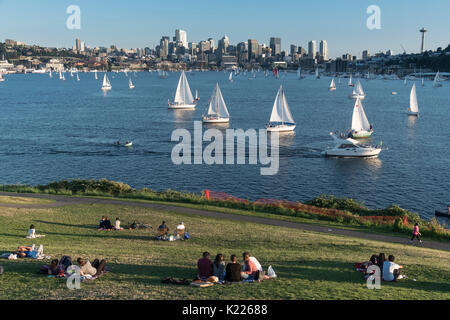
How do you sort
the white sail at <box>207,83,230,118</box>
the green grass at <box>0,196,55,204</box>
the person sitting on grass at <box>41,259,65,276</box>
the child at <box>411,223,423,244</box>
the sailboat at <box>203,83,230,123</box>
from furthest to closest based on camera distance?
the white sail at <box>207,83,230,118</box>
the sailboat at <box>203,83,230,123</box>
the green grass at <box>0,196,55,204</box>
the child at <box>411,223,423,244</box>
the person sitting on grass at <box>41,259,65,276</box>

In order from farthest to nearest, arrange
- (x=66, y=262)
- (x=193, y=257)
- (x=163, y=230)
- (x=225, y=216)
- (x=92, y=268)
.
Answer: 1. (x=225, y=216)
2. (x=163, y=230)
3. (x=193, y=257)
4. (x=66, y=262)
5. (x=92, y=268)

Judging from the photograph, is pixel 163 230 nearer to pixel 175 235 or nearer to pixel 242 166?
pixel 175 235

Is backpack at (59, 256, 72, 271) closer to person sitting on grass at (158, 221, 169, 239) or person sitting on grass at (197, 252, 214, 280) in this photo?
person sitting on grass at (197, 252, 214, 280)

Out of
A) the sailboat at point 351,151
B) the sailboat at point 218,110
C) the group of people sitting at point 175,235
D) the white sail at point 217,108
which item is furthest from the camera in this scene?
the white sail at point 217,108

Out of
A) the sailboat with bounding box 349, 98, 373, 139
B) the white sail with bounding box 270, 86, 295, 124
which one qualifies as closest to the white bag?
the sailboat with bounding box 349, 98, 373, 139

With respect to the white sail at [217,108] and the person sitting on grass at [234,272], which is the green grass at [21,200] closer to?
the person sitting on grass at [234,272]

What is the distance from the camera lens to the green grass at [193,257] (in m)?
13.3

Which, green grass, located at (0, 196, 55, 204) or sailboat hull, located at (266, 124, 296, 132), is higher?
sailboat hull, located at (266, 124, 296, 132)

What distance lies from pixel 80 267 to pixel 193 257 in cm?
490

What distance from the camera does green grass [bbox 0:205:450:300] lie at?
43.7 ft

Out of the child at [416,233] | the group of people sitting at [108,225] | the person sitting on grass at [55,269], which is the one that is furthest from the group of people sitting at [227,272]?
the child at [416,233]

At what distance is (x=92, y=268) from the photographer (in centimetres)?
1470

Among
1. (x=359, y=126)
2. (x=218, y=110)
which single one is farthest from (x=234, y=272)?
(x=218, y=110)
